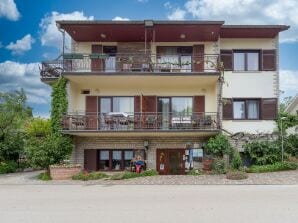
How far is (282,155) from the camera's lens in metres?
23.2

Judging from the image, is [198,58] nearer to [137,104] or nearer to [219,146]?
[137,104]

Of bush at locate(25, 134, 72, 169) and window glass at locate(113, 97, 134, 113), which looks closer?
bush at locate(25, 134, 72, 169)

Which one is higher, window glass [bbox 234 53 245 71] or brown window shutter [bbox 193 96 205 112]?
window glass [bbox 234 53 245 71]

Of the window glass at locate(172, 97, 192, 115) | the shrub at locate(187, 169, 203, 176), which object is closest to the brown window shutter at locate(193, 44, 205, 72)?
the window glass at locate(172, 97, 192, 115)

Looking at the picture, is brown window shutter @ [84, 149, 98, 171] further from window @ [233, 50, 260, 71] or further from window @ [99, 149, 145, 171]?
window @ [233, 50, 260, 71]

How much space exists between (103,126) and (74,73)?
133 inches

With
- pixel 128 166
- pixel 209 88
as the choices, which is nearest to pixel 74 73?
pixel 128 166

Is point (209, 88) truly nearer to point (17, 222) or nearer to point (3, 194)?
point (3, 194)

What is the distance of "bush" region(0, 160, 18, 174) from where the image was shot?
25331 millimetres

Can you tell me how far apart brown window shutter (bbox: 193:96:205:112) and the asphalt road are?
A: 7977 millimetres

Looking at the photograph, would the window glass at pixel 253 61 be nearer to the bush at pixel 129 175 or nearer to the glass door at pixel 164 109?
the glass door at pixel 164 109

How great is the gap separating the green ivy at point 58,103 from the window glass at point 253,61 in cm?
1101

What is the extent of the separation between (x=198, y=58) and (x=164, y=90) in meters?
2.80

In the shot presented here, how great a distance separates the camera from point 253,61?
25297 millimetres
